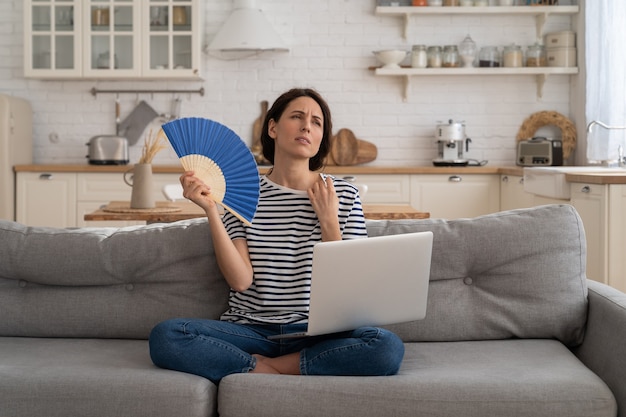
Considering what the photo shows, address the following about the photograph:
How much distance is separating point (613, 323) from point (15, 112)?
4918 mm

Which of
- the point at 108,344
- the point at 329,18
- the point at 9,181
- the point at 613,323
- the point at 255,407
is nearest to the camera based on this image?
the point at 255,407

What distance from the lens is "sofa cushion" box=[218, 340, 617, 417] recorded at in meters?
1.98

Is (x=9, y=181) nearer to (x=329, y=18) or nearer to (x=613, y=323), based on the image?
(x=329, y=18)

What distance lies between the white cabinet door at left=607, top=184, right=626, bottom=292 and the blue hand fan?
2.29 metres

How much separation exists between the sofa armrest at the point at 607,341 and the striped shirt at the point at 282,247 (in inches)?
27.7

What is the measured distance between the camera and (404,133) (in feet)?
21.1

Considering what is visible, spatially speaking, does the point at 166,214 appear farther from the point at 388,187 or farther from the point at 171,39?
the point at 171,39

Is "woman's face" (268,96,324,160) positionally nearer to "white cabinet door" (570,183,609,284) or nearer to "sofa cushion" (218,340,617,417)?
"sofa cushion" (218,340,617,417)

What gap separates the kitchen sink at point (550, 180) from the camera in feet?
14.8

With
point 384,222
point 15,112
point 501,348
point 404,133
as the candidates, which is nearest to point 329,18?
point 404,133

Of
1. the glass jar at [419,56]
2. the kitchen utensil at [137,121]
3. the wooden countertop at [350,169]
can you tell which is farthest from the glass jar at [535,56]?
the kitchen utensil at [137,121]

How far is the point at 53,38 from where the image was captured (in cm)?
623

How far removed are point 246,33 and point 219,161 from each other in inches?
157

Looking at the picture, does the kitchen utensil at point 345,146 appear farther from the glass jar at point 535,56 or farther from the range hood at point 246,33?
the glass jar at point 535,56
